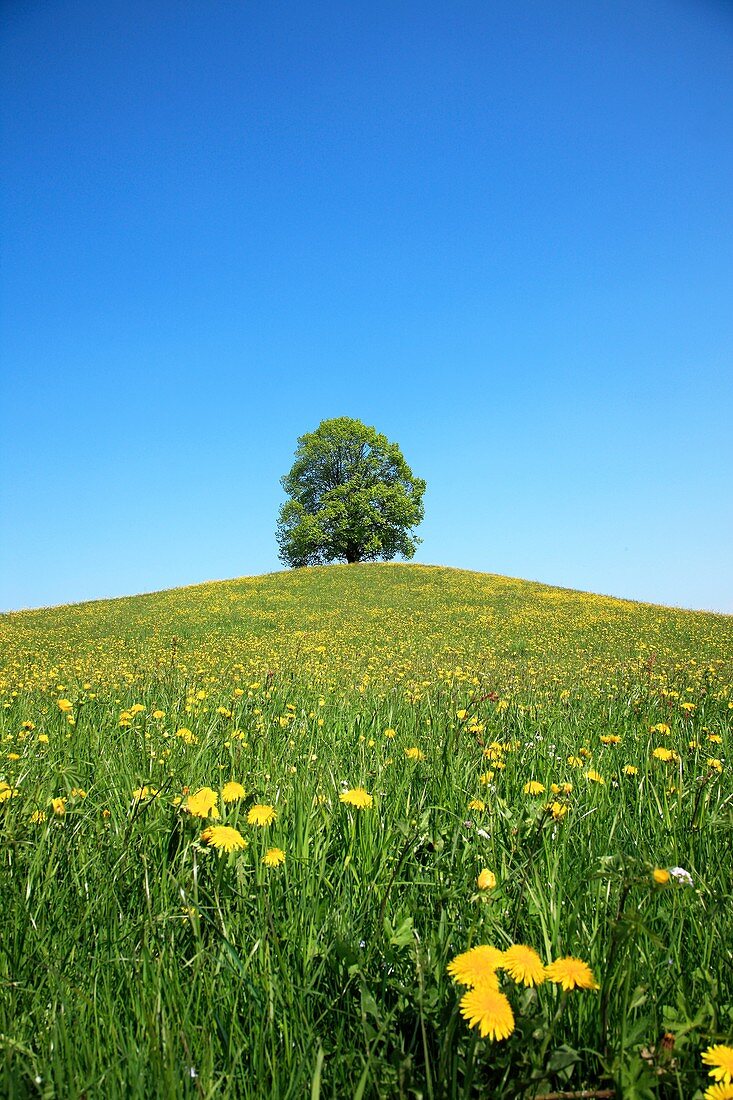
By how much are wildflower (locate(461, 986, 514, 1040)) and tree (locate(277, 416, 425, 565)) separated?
43.3m

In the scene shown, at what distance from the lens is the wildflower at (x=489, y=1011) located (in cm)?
99

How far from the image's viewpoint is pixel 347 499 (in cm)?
4559

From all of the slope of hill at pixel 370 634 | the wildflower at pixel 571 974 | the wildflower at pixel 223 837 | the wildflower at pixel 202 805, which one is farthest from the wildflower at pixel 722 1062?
the slope of hill at pixel 370 634

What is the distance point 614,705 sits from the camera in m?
5.43

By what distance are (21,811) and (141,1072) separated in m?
1.73

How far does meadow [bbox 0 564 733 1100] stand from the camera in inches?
46.4

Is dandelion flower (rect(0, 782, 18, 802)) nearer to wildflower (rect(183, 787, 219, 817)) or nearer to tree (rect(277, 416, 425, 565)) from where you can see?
wildflower (rect(183, 787, 219, 817))

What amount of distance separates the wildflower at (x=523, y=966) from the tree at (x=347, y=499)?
43195 mm

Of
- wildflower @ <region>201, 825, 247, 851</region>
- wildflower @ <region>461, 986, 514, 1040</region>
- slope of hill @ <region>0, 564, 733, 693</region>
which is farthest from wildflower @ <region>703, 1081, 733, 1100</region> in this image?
slope of hill @ <region>0, 564, 733, 693</region>

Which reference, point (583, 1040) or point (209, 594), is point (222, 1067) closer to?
point (583, 1040)

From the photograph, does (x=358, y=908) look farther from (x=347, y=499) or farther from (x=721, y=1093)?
(x=347, y=499)

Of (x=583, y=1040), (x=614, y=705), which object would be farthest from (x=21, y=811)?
(x=614, y=705)

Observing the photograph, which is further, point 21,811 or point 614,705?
point 614,705

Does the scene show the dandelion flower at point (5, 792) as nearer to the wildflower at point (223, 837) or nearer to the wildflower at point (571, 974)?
the wildflower at point (223, 837)
